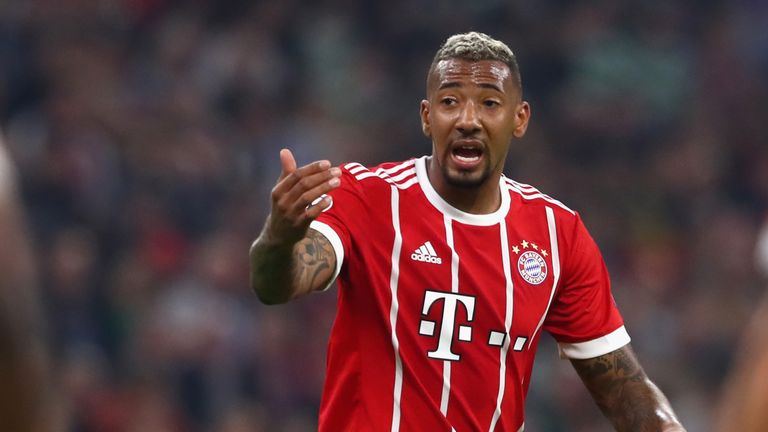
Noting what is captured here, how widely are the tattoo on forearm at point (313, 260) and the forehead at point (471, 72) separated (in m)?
0.75

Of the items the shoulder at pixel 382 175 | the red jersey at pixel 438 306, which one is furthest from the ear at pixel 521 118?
the shoulder at pixel 382 175

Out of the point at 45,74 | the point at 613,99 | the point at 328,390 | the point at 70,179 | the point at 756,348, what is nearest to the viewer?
the point at 756,348

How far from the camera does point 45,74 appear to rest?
32.2ft

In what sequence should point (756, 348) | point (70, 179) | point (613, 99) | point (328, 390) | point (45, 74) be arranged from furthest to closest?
point (613, 99) → point (45, 74) → point (70, 179) → point (328, 390) → point (756, 348)

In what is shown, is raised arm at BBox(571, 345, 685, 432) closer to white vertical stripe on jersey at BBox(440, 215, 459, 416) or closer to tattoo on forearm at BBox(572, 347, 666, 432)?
tattoo on forearm at BBox(572, 347, 666, 432)

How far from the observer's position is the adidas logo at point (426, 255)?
4223 millimetres

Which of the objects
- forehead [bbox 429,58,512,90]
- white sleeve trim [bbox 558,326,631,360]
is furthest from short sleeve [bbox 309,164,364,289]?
white sleeve trim [bbox 558,326,631,360]

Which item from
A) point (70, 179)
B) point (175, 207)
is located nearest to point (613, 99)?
point (175, 207)

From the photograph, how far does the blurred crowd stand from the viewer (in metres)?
8.73

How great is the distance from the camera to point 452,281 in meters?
4.22

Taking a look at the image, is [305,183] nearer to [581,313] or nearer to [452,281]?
[452,281]

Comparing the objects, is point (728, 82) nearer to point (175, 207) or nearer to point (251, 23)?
point (251, 23)

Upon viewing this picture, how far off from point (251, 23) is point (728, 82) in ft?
13.4

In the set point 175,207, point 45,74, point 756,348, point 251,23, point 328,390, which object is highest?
point 251,23
